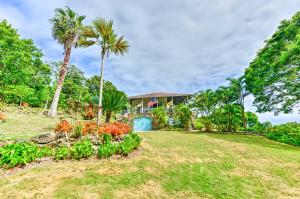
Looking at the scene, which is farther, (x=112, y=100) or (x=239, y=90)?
(x=239, y=90)

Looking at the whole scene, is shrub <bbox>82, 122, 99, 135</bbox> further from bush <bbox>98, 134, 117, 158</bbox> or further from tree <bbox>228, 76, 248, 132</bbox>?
tree <bbox>228, 76, 248, 132</bbox>

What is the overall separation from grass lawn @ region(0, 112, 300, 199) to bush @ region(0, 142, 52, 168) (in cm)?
43

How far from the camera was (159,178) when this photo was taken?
576cm

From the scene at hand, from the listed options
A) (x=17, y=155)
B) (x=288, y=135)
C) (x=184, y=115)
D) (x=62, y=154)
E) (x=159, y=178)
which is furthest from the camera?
(x=184, y=115)

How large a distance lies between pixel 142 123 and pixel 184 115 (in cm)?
688

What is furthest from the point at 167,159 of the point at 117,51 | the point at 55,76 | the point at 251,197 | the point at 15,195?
the point at 55,76

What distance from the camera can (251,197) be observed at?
4805mm

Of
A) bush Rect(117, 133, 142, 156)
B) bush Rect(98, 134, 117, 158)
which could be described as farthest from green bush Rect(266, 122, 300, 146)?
bush Rect(98, 134, 117, 158)

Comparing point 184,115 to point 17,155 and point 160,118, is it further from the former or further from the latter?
point 17,155

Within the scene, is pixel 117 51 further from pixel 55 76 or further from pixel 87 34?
pixel 55 76

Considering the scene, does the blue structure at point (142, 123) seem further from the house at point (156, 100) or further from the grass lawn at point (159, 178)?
the grass lawn at point (159, 178)

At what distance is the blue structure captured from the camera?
87.1 feet

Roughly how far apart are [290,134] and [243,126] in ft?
16.4

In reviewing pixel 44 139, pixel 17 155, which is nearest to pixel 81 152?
pixel 17 155
